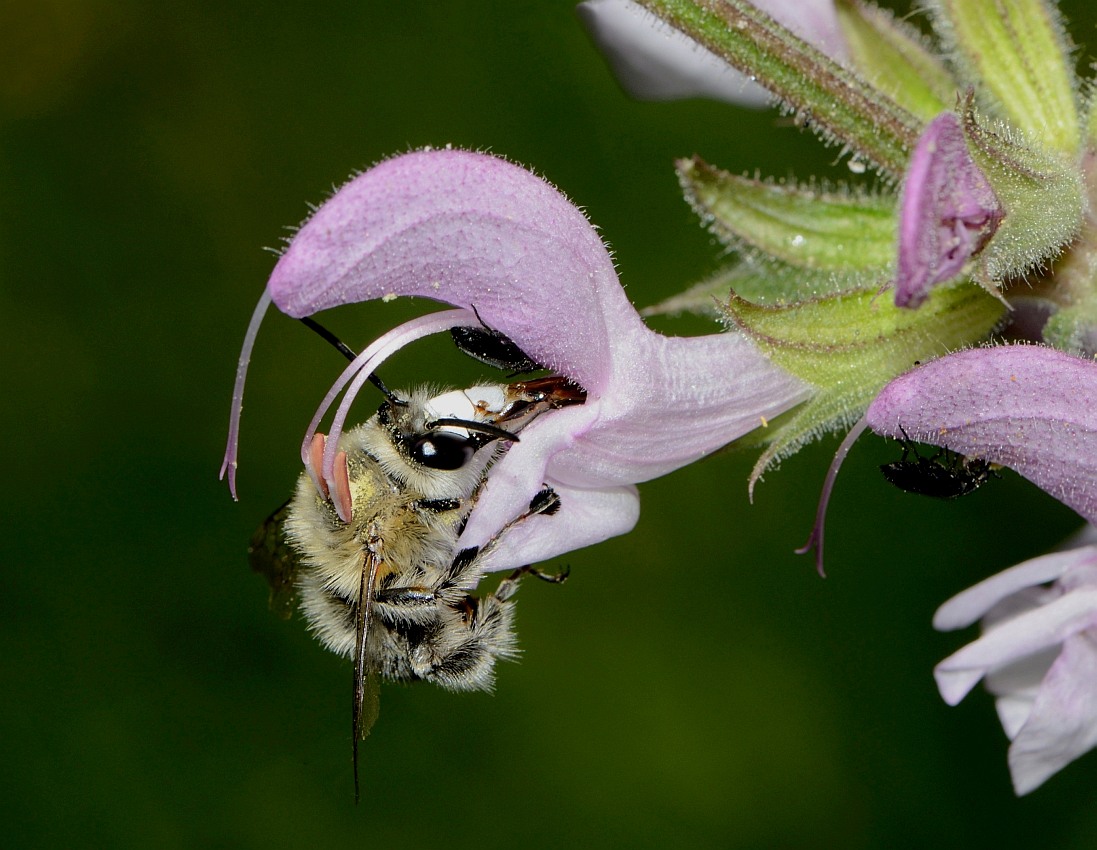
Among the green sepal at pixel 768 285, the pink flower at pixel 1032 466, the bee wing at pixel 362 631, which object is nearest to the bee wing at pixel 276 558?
the bee wing at pixel 362 631

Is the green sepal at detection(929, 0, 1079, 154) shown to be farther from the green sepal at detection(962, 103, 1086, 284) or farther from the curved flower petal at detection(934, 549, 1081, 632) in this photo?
the curved flower petal at detection(934, 549, 1081, 632)

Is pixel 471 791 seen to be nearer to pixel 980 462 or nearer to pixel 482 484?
pixel 482 484

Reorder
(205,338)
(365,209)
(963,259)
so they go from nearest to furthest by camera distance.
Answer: (963,259) → (365,209) → (205,338)

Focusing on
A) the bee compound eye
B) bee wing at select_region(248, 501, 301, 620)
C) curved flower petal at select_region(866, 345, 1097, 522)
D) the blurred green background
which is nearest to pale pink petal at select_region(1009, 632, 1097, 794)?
curved flower petal at select_region(866, 345, 1097, 522)

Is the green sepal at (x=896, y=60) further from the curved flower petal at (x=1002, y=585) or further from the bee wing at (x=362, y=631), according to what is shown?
the bee wing at (x=362, y=631)

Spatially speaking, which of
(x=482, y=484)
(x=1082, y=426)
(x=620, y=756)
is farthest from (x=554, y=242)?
(x=620, y=756)
